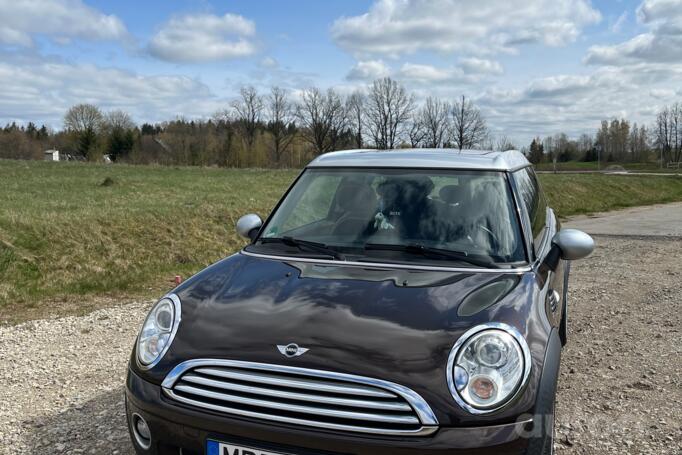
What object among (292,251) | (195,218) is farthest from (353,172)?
(195,218)

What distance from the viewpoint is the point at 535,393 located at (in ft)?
7.59

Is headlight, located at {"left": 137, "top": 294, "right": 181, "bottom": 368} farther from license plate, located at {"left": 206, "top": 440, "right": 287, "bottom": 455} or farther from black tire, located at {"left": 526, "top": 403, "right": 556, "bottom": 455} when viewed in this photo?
black tire, located at {"left": 526, "top": 403, "right": 556, "bottom": 455}

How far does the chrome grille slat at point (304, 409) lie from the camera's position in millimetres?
2162

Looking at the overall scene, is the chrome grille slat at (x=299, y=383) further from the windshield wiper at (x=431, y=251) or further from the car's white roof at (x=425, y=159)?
the car's white roof at (x=425, y=159)

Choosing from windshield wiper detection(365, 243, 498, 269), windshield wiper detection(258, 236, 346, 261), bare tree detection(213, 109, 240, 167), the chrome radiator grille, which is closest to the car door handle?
windshield wiper detection(365, 243, 498, 269)

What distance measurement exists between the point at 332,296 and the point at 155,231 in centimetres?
831

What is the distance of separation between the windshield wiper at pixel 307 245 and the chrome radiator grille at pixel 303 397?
1.04 m

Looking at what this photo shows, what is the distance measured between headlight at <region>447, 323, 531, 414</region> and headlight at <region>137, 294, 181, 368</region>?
1.31m

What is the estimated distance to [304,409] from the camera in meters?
2.23

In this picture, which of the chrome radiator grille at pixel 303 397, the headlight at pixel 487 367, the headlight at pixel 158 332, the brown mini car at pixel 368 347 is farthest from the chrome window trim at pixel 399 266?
the chrome radiator grille at pixel 303 397

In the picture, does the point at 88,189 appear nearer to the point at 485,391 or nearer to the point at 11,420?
the point at 11,420

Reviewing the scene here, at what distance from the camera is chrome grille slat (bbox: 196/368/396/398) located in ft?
7.25

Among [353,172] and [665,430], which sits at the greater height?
[353,172]

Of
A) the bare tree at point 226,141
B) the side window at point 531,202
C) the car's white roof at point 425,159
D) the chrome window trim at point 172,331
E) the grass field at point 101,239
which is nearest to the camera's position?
the chrome window trim at point 172,331
